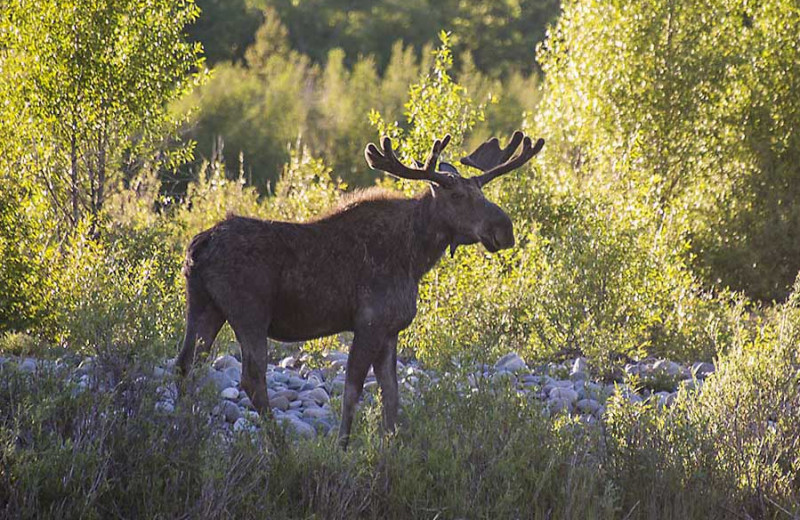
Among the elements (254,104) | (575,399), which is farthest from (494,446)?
(254,104)

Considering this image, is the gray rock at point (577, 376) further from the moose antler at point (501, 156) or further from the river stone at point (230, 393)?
the river stone at point (230, 393)

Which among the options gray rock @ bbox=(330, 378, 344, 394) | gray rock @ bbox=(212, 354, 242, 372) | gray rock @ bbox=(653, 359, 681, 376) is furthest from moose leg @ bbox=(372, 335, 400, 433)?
gray rock @ bbox=(653, 359, 681, 376)

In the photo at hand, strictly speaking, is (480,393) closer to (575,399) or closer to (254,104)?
(575,399)

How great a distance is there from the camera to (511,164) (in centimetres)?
920

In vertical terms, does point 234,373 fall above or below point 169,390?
above

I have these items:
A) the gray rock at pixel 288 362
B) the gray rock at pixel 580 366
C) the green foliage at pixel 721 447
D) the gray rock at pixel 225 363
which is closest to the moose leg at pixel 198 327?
the green foliage at pixel 721 447

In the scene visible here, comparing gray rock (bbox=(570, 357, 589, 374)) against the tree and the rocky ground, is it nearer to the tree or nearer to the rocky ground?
the rocky ground

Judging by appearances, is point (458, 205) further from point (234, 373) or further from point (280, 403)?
point (234, 373)

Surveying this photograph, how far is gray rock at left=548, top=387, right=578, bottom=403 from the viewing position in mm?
10703

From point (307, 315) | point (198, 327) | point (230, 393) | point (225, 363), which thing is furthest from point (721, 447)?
point (225, 363)

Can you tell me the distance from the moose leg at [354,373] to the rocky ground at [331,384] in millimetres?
231

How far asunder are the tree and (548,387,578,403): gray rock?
5679 mm

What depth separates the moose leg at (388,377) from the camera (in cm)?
852

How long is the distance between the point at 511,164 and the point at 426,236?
3.34 ft
